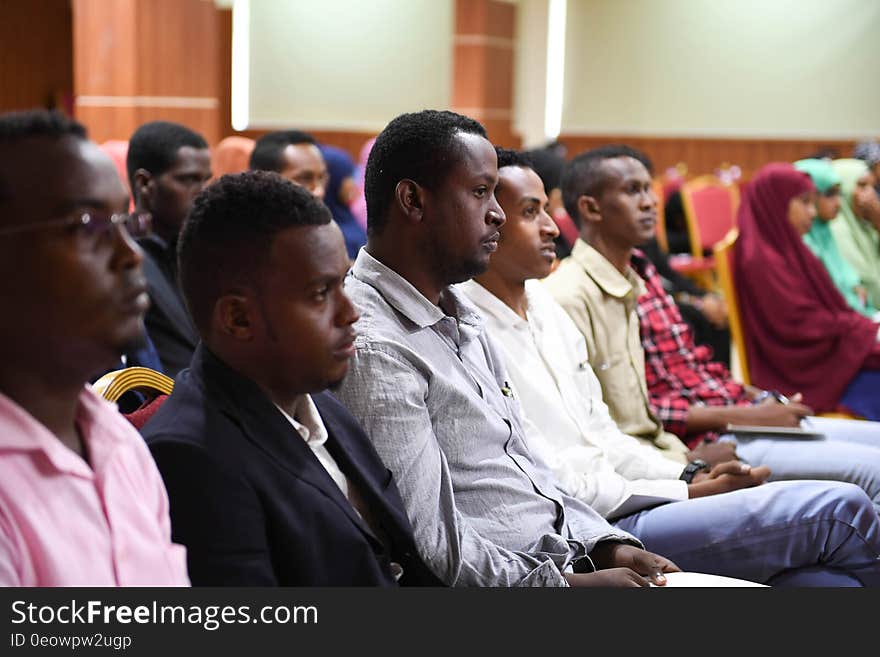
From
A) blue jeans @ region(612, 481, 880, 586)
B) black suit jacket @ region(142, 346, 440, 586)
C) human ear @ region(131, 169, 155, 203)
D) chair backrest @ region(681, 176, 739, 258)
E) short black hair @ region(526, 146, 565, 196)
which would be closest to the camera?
black suit jacket @ region(142, 346, 440, 586)

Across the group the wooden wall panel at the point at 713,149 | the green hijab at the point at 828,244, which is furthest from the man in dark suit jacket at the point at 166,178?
the wooden wall panel at the point at 713,149

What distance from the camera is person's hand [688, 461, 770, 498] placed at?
2158 mm

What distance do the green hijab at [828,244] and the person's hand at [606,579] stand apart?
9.87 ft

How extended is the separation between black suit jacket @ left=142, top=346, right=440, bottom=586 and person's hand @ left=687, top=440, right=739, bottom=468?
1318 mm

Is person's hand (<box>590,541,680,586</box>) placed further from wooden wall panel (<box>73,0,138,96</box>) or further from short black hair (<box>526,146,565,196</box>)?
wooden wall panel (<box>73,0,138,96</box>)

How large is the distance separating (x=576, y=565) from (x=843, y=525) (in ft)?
1.84

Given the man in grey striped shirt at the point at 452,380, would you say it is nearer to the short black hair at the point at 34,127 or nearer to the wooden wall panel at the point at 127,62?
the short black hair at the point at 34,127

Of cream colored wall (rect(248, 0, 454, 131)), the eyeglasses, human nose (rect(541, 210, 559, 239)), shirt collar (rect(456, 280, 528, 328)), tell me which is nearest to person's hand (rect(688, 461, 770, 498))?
shirt collar (rect(456, 280, 528, 328))

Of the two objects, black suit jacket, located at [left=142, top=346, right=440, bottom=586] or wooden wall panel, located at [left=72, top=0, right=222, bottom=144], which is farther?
wooden wall panel, located at [left=72, top=0, right=222, bottom=144]

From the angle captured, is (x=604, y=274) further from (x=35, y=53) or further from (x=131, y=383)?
(x=35, y=53)

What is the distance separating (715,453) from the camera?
97.7 inches

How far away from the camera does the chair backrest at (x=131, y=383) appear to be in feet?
4.86

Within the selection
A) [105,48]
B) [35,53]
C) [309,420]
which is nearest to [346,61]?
[35,53]

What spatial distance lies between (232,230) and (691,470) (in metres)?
1.32
